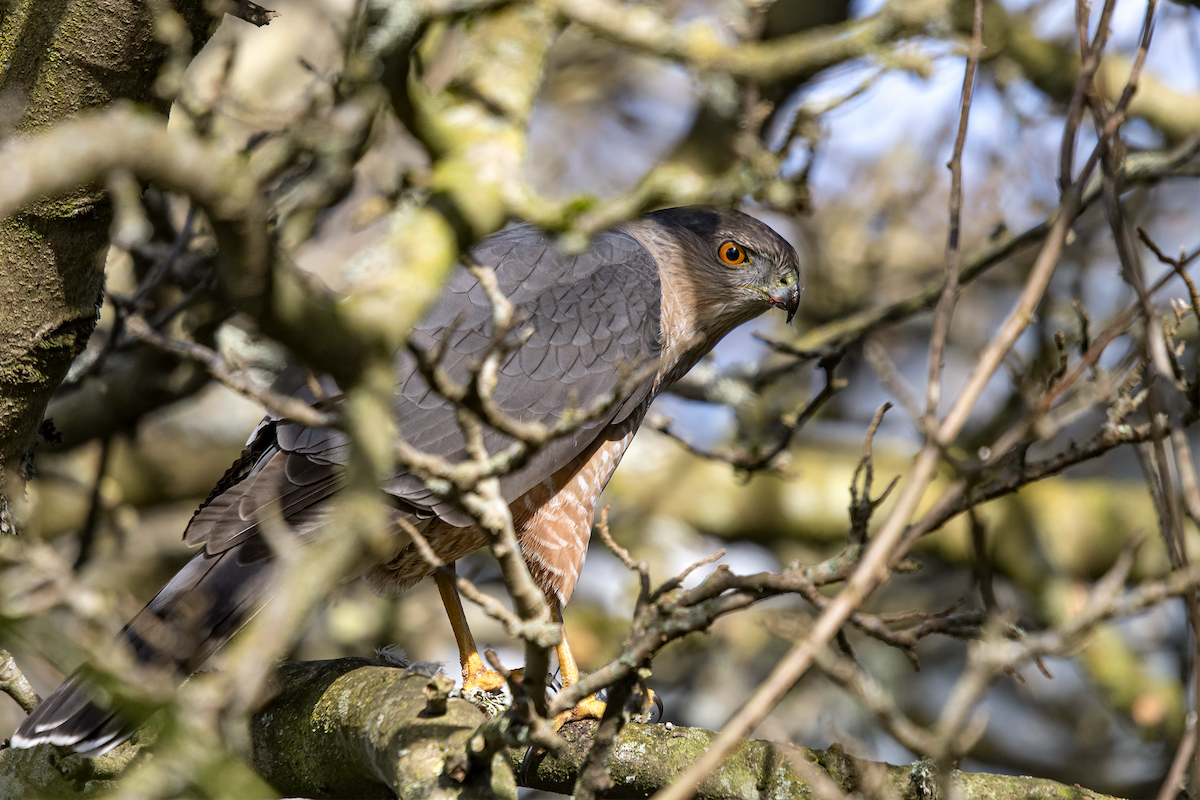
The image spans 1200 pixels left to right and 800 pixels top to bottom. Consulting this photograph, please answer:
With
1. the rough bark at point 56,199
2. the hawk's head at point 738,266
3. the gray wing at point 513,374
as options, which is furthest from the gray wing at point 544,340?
the rough bark at point 56,199

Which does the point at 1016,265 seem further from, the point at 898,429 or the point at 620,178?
the point at 620,178

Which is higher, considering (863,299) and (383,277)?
(863,299)

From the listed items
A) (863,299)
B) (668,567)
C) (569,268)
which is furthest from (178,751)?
(863,299)

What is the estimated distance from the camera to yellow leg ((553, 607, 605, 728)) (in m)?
3.65

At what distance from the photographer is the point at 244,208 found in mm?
1536

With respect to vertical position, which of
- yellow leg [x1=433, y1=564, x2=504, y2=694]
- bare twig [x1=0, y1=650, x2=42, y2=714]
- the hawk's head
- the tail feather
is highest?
the hawk's head

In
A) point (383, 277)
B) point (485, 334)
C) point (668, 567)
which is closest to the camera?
point (383, 277)

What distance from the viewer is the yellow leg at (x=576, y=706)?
365 centimetres

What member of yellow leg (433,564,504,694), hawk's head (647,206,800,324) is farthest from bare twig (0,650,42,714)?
hawk's head (647,206,800,324)

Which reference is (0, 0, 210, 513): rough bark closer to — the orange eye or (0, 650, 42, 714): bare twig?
(0, 650, 42, 714): bare twig

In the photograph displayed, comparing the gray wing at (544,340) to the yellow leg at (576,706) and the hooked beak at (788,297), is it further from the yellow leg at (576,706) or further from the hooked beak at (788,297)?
the yellow leg at (576,706)

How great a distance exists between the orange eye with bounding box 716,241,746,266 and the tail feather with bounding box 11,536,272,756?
2.76 meters

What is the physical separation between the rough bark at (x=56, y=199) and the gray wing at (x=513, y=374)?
826 mm

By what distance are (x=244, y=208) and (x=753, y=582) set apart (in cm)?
120
